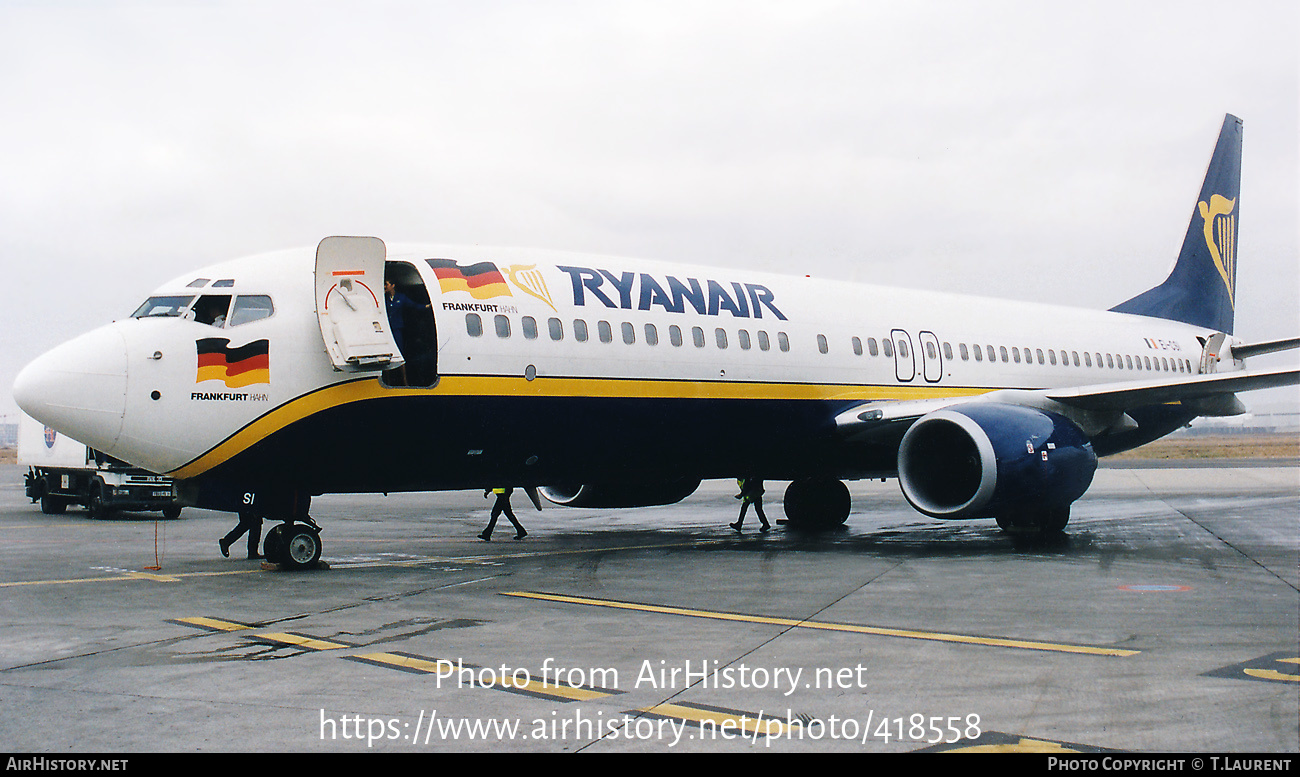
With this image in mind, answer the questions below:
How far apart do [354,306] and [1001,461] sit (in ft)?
27.4

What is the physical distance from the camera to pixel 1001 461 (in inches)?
532

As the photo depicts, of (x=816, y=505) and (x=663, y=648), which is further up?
(x=816, y=505)

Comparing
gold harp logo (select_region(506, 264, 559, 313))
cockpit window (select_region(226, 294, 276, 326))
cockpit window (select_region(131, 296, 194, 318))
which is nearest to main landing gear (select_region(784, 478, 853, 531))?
gold harp logo (select_region(506, 264, 559, 313))

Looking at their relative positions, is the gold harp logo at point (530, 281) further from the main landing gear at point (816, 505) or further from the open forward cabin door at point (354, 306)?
the main landing gear at point (816, 505)

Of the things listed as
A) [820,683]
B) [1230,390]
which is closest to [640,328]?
[820,683]

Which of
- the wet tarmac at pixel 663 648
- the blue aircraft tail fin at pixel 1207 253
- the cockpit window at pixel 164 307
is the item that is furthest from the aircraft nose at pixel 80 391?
the blue aircraft tail fin at pixel 1207 253

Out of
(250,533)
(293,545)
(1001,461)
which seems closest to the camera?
(293,545)

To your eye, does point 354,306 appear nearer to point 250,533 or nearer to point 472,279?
point 472,279

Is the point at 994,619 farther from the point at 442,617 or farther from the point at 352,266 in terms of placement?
the point at 352,266

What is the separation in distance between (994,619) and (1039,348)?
40.8 feet

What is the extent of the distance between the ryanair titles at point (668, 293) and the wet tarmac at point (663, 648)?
3468 mm

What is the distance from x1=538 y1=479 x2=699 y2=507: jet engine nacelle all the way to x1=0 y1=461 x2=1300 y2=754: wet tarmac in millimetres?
2011

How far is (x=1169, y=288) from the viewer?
A: 24.5 meters

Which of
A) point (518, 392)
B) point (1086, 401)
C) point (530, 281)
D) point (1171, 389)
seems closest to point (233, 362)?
point (518, 392)
